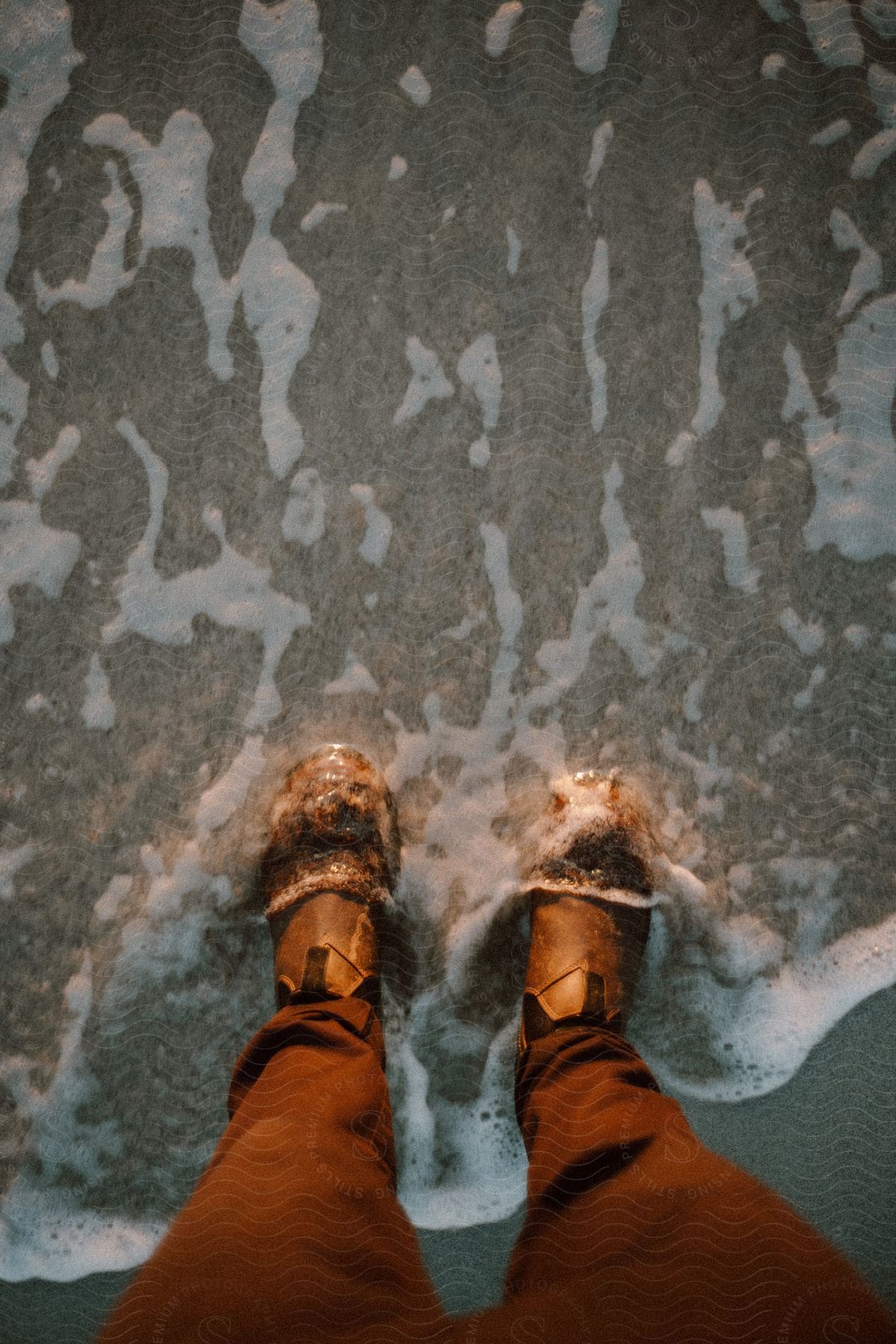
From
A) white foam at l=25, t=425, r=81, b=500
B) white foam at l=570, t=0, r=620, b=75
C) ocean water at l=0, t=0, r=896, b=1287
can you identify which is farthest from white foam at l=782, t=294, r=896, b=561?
white foam at l=25, t=425, r=81, b=500

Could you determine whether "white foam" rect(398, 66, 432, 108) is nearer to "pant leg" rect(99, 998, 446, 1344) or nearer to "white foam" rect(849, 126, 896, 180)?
"white foam" rect(849, 126, 896, 180)

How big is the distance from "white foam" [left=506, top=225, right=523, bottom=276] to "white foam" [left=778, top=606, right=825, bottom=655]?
59 cm

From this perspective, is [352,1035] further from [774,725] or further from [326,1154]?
[774,725]

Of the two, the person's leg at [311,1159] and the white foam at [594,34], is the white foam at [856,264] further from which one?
the person's leg at [311,1159]

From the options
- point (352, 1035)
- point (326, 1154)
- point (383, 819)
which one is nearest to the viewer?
point (326, 1154)

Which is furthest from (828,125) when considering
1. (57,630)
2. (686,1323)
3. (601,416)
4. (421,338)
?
(686,1323)

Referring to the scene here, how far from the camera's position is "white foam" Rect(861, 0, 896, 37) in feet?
3.82

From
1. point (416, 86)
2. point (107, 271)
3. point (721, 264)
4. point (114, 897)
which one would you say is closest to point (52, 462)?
point (107, 271)

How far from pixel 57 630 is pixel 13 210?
587 millimetres

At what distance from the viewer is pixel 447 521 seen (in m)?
1.15

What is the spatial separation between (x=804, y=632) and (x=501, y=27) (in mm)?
910

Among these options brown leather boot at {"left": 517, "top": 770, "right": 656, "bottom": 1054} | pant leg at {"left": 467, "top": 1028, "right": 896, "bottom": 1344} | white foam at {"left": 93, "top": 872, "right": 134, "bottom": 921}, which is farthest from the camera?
white foam at {"left": 93, "top": 872, "right": 134, "bottom": 921}

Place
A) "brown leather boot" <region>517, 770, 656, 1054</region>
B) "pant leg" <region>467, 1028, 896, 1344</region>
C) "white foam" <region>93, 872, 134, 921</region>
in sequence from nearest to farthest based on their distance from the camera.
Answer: "pant leg" <region>467, 1028, 896, 1344</region>, "brown leather boot" <region>517, 770, 656, 1054</region>, "white foam" <region>93, 872, 134, 921</region>

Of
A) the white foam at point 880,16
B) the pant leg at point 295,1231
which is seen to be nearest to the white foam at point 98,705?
the pant leg at point 295,1231
